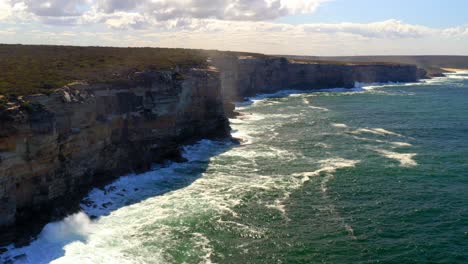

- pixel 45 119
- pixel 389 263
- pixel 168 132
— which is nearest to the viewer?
pixel 389 263

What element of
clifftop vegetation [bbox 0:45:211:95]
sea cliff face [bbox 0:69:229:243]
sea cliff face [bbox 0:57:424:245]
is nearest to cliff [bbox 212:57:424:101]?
sea cliff face [bbox 0:57:424:245]

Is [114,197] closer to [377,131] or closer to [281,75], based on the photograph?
[377,131]

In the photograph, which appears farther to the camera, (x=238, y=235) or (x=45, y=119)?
(x=45, y=119)

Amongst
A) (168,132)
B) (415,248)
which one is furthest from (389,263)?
(168,132)

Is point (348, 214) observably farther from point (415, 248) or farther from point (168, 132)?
point (168, 132)

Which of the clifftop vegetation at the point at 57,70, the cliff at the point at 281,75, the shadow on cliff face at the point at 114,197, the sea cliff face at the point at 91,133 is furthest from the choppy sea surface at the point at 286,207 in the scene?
the cliff at the point at 281,75

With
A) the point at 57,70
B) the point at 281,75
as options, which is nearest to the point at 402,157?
the point at 57,70
